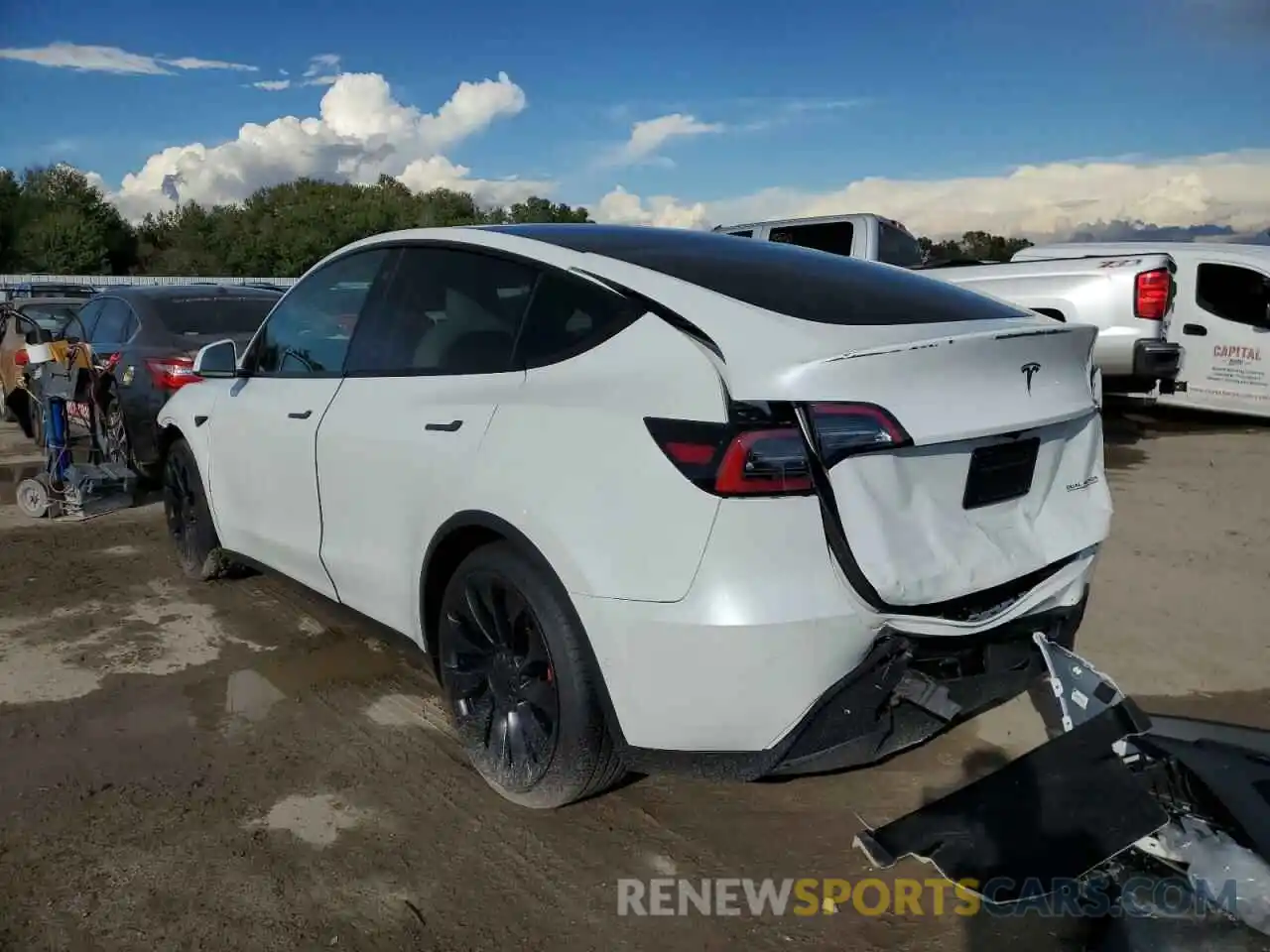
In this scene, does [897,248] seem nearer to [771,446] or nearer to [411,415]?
[411,415]

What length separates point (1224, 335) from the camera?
10406 millimetres

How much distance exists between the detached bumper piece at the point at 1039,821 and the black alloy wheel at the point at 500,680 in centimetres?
93

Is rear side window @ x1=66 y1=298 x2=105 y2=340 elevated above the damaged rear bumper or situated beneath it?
elevated above

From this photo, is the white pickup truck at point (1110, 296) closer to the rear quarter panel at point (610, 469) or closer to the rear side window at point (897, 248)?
the rear side window at point (897, 248)

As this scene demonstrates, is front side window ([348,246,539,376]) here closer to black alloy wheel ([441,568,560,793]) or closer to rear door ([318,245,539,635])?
rear door ([318,245,539,635])

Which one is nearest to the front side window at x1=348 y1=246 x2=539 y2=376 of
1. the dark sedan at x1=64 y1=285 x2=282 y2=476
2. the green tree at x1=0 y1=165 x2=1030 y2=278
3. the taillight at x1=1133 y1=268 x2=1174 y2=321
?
the dark sedan at x1=64 y1=285 x2=282 y2=476

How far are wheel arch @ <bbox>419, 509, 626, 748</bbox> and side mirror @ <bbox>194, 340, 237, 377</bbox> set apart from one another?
190cm

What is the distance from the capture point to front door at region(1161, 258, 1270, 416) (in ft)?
33.7

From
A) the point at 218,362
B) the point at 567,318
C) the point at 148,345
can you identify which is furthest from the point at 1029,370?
the point at 148,345

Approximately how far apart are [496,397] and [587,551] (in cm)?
66

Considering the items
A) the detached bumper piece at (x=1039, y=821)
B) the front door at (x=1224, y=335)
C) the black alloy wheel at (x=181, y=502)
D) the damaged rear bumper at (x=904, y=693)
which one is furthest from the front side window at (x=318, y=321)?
the front door at (x=1224, y=335)

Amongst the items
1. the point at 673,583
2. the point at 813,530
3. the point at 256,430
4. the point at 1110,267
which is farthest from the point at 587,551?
the point at 1110,267

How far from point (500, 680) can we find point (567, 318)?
1065mm

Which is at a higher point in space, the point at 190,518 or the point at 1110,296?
the point at 1110,296
